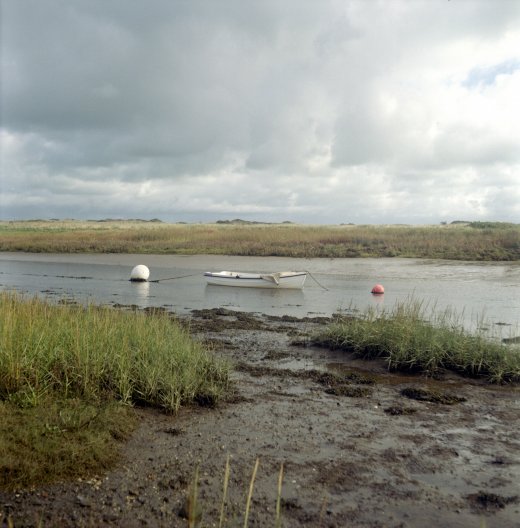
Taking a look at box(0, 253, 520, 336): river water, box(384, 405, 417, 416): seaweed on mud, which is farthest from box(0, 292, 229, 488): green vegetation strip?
box(0, 253, 520, 336): river water

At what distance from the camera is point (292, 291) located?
78.2 ft

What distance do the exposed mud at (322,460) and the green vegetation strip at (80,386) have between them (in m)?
0.24

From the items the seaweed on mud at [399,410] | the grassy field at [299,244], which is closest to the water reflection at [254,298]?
the seaweed on mud at [399,410]

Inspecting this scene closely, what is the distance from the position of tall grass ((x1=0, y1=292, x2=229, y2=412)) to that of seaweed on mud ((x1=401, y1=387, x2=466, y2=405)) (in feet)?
9.24

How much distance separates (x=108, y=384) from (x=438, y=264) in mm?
33239

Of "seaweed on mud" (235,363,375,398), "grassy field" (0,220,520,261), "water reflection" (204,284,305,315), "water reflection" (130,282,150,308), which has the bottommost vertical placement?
"water reflection" (130,282,150,308)

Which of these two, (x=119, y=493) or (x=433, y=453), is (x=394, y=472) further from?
(x=119, y=493)

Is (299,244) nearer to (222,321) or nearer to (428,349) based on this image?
(222,321)

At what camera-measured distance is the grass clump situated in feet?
32.0

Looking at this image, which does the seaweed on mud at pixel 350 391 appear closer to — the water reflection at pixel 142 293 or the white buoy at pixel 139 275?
the water reflection at pixel 142 293

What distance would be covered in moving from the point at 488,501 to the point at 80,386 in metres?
4.78

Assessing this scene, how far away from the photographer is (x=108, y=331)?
8.78 meters

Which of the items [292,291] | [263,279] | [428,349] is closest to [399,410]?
[428,349]

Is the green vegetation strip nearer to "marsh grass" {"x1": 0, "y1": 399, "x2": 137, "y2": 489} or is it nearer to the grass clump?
"marsh grass" {"x1": 0, "y1": 399, "x2": 137, "y2": 489}
